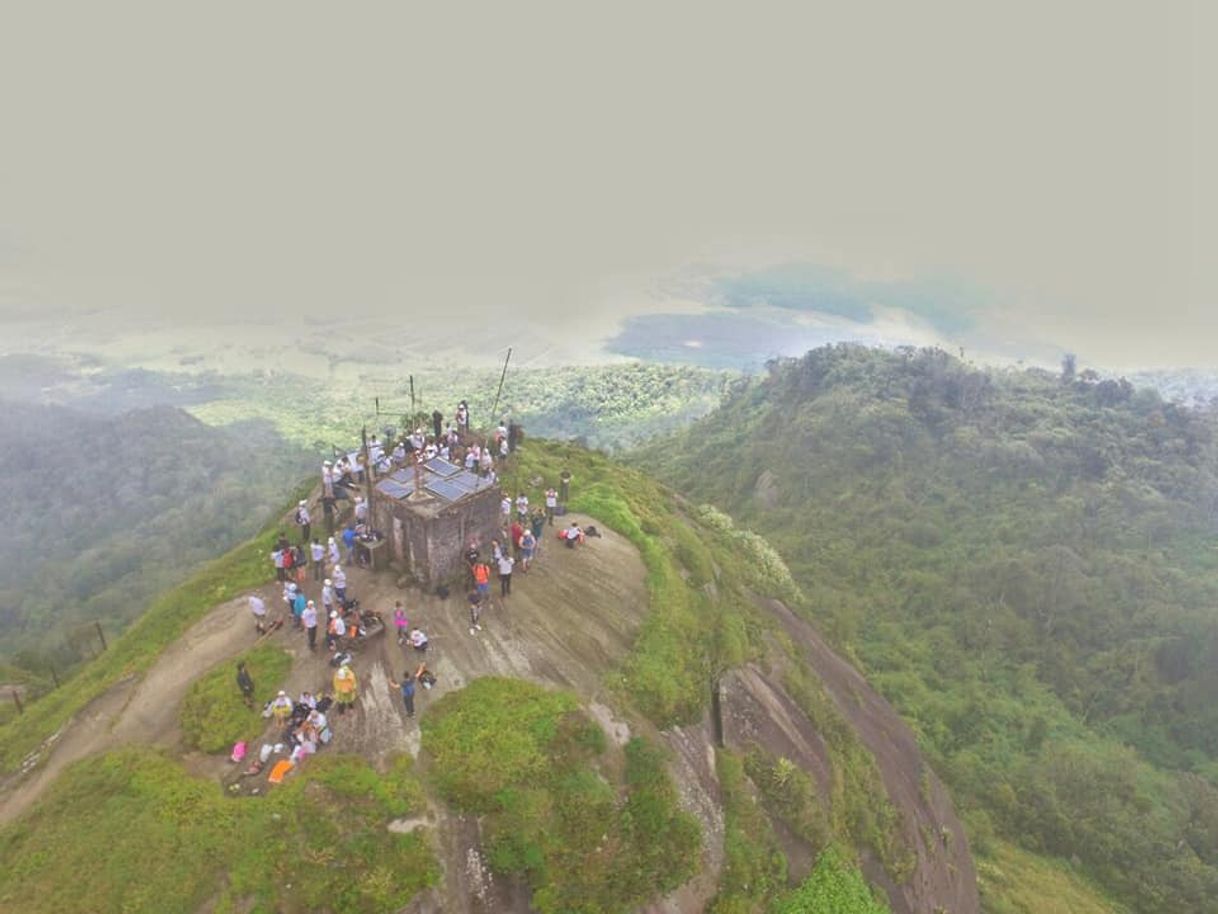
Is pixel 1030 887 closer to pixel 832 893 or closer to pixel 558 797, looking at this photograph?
pixel 832 893

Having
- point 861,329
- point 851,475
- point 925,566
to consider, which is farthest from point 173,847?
point 861,329

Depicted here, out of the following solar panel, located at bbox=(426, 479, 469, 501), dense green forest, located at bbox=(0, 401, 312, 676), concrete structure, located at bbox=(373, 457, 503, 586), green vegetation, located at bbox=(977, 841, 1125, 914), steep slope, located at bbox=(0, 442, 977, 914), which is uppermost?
solar panel, located at bbox=(426, 479, 469, 501)

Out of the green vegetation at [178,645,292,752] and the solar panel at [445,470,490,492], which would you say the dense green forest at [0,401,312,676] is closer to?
the green vegetation at [178,645,292,752]

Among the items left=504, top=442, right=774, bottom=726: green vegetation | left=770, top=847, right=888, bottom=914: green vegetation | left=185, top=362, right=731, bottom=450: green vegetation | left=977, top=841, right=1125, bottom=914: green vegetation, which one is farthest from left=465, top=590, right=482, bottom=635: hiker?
left=185, top=362, right=731, bottom=450: green vegetation

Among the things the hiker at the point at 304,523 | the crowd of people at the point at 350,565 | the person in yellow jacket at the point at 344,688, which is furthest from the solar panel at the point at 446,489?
the person in yellow jacket at the point at 344,688

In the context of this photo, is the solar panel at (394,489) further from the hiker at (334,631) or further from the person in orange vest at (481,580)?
the hiker at (334,631)

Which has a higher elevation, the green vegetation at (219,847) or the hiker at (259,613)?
the hiker at (259,613)

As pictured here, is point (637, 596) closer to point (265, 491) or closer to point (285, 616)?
point (285, 616)
